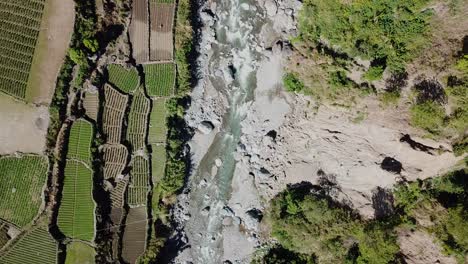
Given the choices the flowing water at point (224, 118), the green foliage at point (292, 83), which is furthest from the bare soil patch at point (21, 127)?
the green foliage at point (292, 83)

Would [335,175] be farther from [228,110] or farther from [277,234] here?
[228,110]

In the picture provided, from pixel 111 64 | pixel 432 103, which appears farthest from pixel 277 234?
pixel 111 64

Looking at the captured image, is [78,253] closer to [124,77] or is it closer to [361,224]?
[124,77]

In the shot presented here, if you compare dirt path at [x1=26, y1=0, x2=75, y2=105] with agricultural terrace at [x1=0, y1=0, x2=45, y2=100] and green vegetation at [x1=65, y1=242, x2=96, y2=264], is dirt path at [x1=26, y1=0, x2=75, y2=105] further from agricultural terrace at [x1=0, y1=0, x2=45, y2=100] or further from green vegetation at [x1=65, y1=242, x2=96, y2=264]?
green vegetation at [x1=65, y1=242, x2=96, y2=264]

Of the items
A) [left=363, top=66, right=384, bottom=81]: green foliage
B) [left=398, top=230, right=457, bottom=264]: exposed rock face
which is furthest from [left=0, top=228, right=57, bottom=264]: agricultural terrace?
[left=363, top=66, right=384, bottom=81]: green foliage

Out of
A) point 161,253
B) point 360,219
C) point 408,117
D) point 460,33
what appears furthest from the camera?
point 161,253

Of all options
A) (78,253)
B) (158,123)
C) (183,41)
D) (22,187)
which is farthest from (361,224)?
(22,187)
